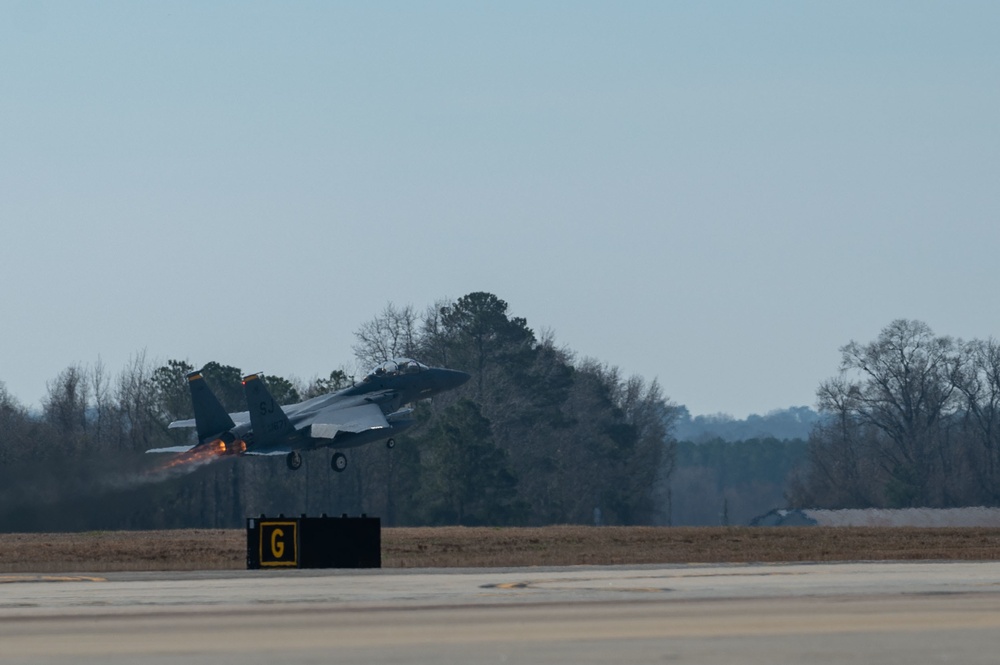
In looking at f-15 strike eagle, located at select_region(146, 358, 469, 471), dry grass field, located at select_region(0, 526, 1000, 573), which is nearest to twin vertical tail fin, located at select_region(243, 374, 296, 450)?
f-15 strike eagle, located at select_region(146, 358, 469, 471)

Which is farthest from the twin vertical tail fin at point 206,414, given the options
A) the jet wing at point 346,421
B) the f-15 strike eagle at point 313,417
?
the jet wing at point 346,421

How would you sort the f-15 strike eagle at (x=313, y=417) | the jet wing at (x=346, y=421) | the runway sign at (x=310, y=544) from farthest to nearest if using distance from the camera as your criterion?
the jet wing at (x=346, y=421)
the f-15 strike eagle at (x=313, y=417)
the runway sign at (x=310, y=544)

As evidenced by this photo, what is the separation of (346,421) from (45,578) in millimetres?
32384

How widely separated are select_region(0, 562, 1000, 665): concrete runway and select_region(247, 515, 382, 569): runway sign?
79.6 inches

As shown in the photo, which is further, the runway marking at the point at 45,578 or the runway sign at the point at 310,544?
the runway sign at the point at 310,544

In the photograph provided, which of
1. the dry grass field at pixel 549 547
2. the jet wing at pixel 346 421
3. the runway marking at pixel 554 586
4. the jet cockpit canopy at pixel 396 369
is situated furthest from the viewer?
the jet cockpit canopy at pixel 396 369

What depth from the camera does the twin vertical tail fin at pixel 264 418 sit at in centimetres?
6456

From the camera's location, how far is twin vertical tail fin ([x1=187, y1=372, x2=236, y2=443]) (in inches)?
2537

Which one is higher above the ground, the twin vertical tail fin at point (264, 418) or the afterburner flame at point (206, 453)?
the twin vertical tail fin at point (264, 418)

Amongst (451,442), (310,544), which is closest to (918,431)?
(451,442)

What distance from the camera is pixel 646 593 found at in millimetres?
27672

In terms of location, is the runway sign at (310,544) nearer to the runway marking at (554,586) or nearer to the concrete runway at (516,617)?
the concrete runway at (516,617)

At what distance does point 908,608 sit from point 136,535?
168 ft

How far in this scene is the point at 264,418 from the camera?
214 feet
